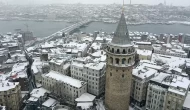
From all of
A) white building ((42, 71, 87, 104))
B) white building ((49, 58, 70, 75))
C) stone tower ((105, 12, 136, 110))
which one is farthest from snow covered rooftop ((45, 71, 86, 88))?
stone tower ((105, 12, 136, 110))

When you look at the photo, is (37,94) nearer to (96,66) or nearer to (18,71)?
(18,71)

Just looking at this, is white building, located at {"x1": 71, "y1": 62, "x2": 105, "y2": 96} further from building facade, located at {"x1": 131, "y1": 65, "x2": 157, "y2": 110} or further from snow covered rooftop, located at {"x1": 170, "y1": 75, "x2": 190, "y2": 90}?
snow covered rooftop, located at {"x1": 170, "y1": 75, "x2": 190, "y2": 90}

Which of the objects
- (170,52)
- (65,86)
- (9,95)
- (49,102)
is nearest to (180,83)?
(65,86)

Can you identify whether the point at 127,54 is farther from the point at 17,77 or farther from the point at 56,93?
the point at 17,77

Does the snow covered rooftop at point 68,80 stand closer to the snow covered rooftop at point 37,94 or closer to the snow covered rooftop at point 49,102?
the snow covered rooftop at point 37,94

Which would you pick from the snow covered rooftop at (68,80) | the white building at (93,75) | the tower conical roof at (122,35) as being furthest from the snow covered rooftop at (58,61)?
the tower conical roof at (122,35)

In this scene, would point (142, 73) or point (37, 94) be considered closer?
point (142, 73)
